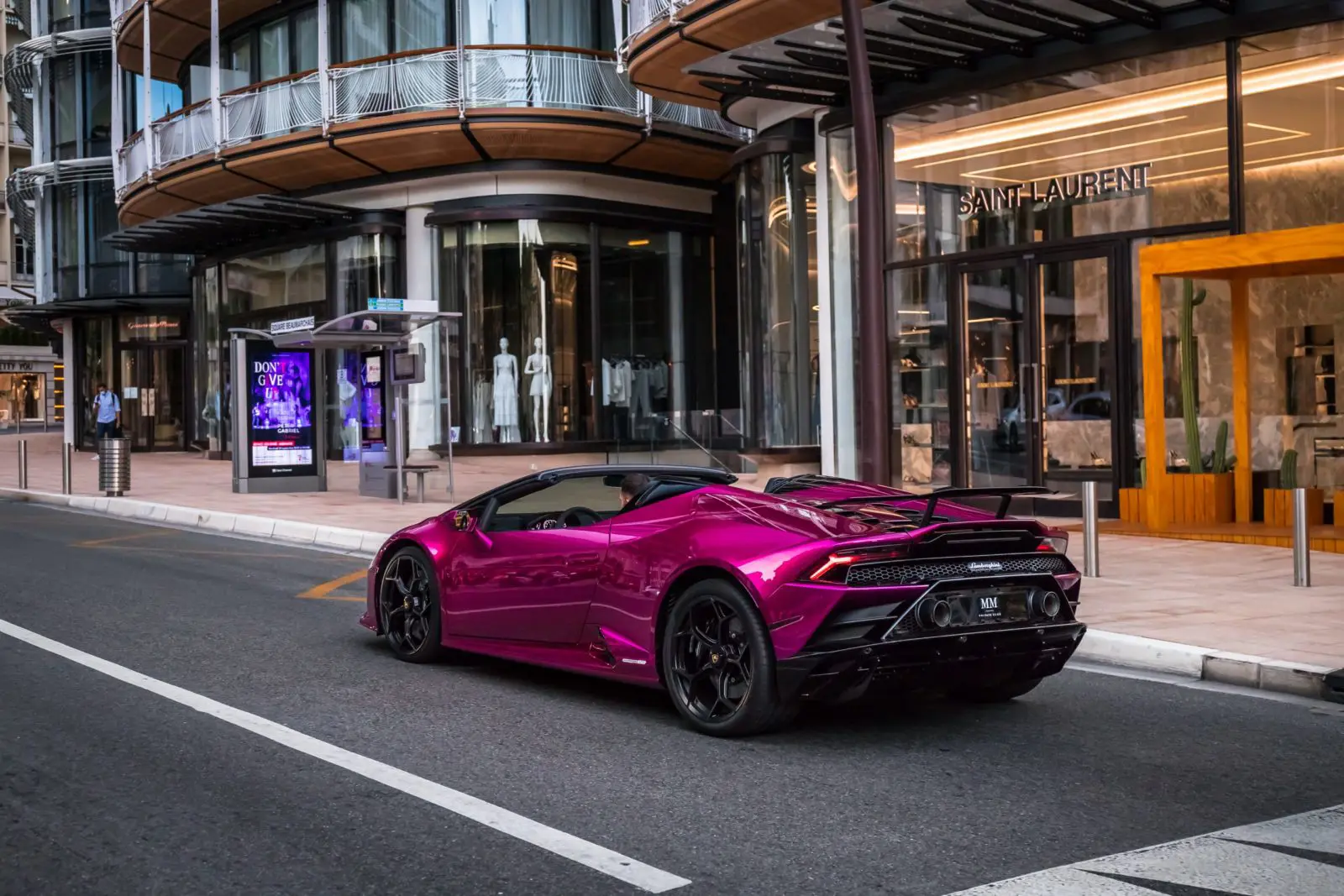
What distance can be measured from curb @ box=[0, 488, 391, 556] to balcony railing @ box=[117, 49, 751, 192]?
8420 millimetres

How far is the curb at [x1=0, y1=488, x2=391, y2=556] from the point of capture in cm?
1549

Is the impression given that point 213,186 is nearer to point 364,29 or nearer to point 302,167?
point 302,167

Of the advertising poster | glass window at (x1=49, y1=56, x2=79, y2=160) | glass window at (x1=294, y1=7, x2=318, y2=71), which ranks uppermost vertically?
glass window at (x1=49, y1=56, x2=79, y2=160)

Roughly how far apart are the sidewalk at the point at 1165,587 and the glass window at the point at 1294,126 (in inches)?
139

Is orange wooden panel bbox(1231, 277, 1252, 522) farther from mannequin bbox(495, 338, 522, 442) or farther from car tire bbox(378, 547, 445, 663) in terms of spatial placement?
mannequin bbox(495, 338, 522, 442)

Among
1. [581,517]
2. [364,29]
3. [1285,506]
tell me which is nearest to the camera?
[581,517]

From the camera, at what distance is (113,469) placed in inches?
854

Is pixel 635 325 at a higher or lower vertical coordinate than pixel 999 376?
higher

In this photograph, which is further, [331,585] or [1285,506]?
[1285,506]

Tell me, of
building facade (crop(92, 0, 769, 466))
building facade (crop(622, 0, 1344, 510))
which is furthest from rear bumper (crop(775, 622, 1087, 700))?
building facade (crop(92, 0, 769, 466))

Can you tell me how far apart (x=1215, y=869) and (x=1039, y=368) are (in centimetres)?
1246

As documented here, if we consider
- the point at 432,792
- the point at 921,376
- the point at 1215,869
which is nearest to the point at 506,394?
the point at 921,376

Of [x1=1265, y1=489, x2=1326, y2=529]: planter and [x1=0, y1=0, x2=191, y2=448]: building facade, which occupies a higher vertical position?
[x1=0, y1=0, x2=191, y2=448]: building facade

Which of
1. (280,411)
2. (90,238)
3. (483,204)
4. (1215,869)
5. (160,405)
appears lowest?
(1215,869)
